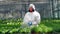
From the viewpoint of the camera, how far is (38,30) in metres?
10.4

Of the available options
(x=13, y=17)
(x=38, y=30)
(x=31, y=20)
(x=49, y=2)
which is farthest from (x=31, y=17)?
(x=49, y=2)

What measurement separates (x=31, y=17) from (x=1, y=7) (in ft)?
27.3

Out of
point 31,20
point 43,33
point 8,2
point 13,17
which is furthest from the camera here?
point 8,2

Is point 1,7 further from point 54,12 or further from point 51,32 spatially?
point 51,32

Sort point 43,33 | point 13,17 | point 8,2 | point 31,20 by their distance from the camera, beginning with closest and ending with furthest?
point 43,33, point 31,20, point 13,17, point 8,2

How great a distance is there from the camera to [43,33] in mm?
10188

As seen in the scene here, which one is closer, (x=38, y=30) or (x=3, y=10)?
(x=38, y=30)

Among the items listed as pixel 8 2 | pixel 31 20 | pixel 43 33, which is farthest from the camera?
pixel 8 2

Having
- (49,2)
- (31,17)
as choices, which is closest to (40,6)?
(49,2)

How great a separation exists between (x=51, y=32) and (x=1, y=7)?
9305mm

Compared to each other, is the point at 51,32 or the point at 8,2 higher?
the point at 8,2

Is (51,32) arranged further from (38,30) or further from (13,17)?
(13,17)

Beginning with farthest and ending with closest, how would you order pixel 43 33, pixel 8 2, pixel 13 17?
pixel 8 2 → pixel 13 17 → pixel 43 33

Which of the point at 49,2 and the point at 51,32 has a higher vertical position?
the point at 49,2
